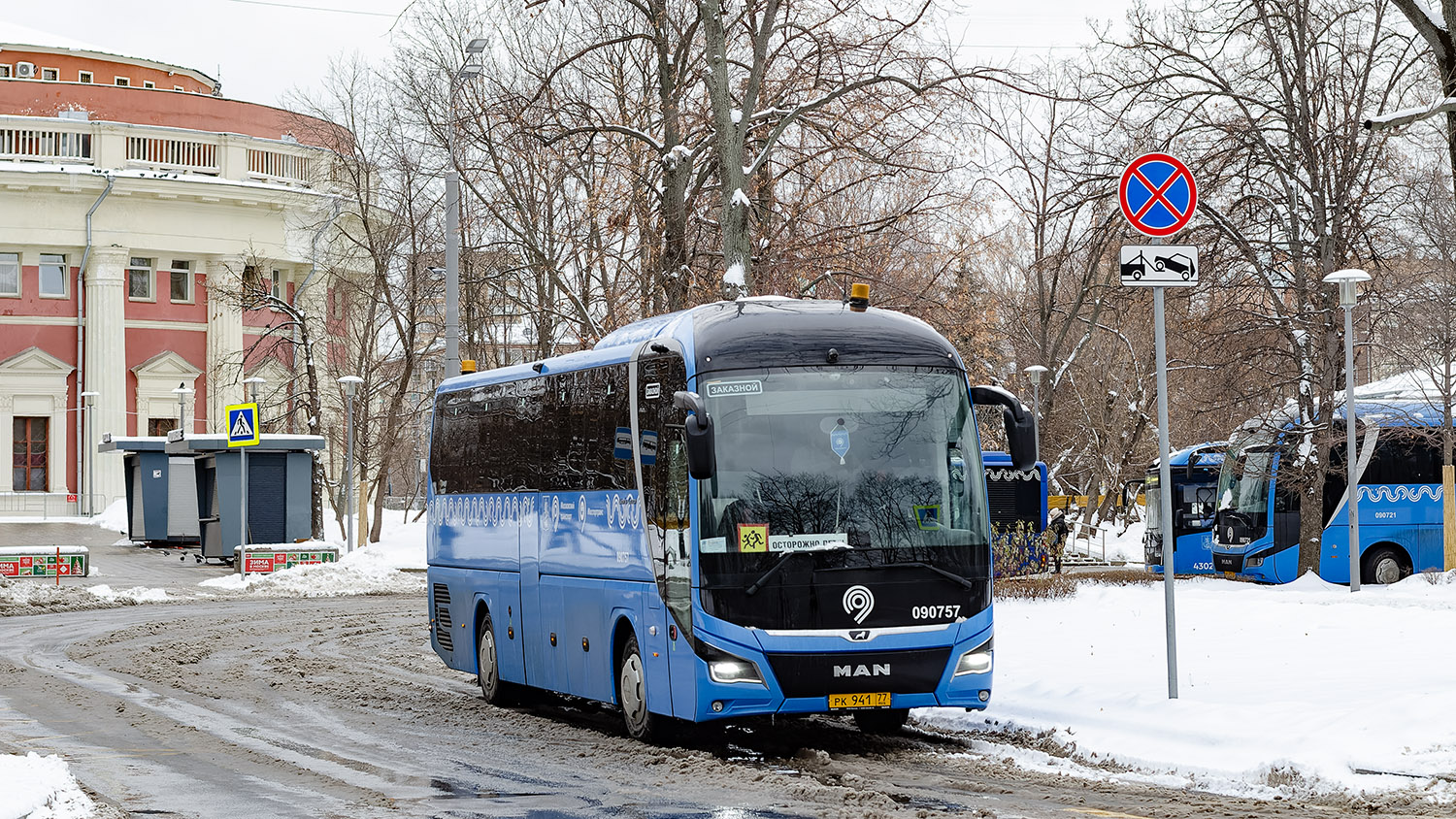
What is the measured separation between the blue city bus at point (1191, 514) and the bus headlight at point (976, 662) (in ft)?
95.7

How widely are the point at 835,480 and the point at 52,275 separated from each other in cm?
5639

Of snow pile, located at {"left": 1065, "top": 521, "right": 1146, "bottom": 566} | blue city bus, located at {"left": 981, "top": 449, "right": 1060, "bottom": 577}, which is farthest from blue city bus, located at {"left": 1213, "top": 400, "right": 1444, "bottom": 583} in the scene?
snow pile, located at {"left": 1065, "top": 521, "right": 1146, "bottom": 566}

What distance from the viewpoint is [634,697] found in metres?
13.0

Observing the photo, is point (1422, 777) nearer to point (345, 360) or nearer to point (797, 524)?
point (797, 524)

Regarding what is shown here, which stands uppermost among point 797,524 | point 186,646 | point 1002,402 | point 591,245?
point 591,245

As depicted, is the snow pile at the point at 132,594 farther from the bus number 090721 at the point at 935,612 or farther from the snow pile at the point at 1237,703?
the bus number 090721 at the point at 935,612

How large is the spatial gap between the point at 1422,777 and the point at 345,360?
51.6 meters

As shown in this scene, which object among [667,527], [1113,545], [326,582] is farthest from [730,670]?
[1113,545]

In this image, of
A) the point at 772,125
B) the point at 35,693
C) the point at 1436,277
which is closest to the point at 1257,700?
the point at 35,693

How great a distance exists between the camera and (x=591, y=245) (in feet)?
103

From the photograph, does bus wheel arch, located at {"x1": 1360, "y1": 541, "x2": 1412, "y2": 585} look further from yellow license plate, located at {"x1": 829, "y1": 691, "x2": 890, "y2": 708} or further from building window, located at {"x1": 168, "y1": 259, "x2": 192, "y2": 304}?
building window, located at {"x1": 168, "y1": 259, "x2": 192, "y2": 304}

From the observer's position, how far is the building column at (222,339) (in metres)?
61.7

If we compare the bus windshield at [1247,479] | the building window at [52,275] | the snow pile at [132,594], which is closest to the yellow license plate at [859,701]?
the bus windshield at [1247,479]

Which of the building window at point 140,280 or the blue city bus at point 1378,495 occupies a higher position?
the building window at point 140,280
